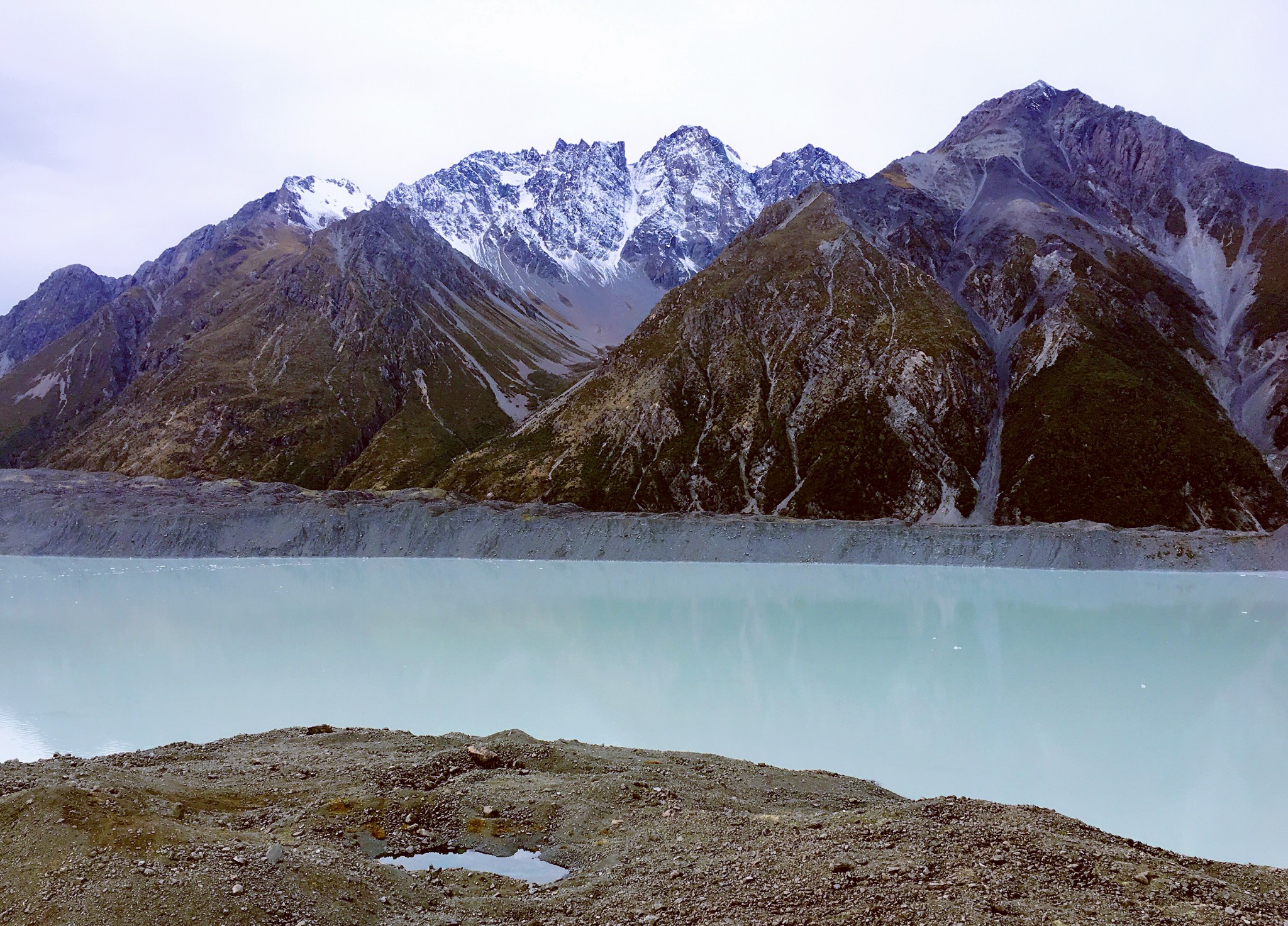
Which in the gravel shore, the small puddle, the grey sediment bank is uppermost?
the grey sediment bank

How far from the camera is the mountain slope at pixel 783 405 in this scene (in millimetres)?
77938

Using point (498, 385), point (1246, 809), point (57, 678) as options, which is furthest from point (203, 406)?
point (1246, 809)

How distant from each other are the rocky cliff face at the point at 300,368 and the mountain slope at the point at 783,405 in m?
26.3

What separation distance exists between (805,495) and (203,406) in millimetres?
91786

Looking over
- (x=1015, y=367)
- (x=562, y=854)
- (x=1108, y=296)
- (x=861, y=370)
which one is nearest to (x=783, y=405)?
(x=861, y=370)

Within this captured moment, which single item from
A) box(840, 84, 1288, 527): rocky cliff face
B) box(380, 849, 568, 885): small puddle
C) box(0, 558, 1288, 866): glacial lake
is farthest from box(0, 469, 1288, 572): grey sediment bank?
box(380, 849, 568, 885): small puddle

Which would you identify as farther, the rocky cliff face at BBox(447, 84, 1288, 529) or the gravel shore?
the rocky cliff face at BBox(447, 84, 1288, 529)

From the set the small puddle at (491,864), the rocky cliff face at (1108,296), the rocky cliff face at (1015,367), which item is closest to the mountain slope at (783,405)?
the rocky cliff face at (1015,367)

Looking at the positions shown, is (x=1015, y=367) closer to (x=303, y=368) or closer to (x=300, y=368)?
(x=303, y=368)

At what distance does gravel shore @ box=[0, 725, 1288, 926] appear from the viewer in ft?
29.7

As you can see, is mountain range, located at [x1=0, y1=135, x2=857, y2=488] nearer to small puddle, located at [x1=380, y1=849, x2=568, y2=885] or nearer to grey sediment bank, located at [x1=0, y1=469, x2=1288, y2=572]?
grey sediment bank, located at [x1=0, y1=469, x2=1288, y2=572]

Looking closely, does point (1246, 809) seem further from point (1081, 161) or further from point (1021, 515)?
point (1081, 161)

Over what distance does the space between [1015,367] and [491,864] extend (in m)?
87.6

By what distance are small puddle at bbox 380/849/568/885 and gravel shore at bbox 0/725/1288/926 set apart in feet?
0.61
